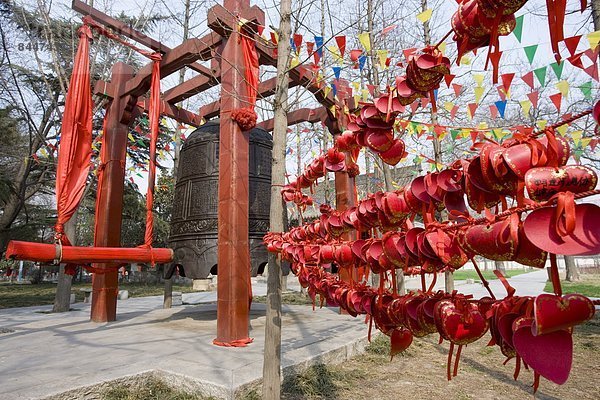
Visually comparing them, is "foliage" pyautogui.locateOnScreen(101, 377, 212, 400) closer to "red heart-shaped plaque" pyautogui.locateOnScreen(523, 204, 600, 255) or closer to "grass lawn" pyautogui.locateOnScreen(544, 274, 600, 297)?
"red heart-shaped plaque" pyautogui.locateOnScreen(523, 204, 600, 255)

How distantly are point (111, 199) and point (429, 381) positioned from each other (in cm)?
638

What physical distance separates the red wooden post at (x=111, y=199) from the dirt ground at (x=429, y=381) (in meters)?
4.73

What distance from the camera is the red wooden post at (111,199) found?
671cm

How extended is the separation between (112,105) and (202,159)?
2590 mm

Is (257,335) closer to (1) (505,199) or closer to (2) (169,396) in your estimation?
(2) (169,396)

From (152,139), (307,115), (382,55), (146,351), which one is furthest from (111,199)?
(382,55)

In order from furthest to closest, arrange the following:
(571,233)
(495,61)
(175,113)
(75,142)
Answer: (175,113)
(75,142)
(495,61)
(571,233)

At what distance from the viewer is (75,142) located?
15.9 feet

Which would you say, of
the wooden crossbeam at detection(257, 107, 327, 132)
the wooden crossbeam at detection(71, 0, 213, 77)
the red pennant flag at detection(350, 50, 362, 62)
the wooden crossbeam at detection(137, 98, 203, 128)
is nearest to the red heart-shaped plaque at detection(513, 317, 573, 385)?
the red pennant flag at detection(350, 50, 362, 62)

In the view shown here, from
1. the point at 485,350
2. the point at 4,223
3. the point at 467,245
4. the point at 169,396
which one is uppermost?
the point at 4,223

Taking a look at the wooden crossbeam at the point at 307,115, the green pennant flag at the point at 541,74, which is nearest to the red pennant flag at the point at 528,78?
the green pennant flag at the point at 541,74

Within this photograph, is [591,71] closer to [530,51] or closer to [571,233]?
[530,51]

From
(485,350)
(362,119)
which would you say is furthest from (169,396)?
(485,350)

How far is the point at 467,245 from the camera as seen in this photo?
1066 mm
